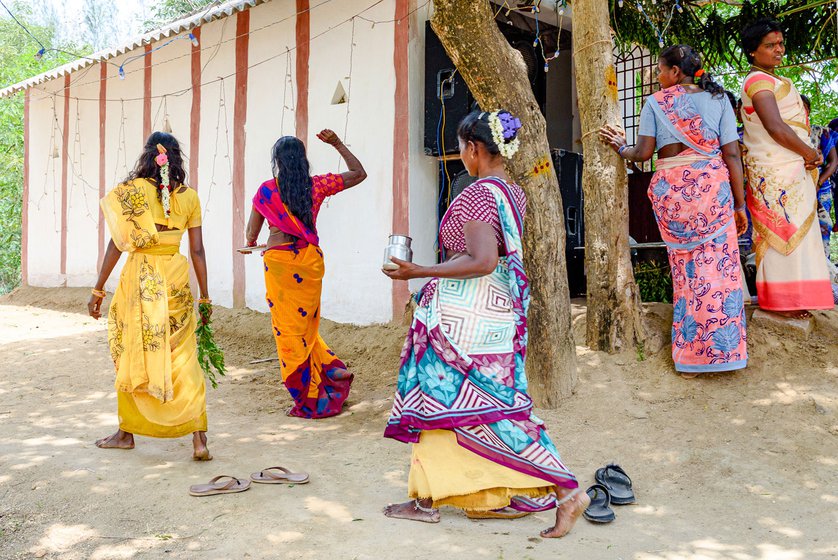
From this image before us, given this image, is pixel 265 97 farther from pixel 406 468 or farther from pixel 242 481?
pixel 242 481

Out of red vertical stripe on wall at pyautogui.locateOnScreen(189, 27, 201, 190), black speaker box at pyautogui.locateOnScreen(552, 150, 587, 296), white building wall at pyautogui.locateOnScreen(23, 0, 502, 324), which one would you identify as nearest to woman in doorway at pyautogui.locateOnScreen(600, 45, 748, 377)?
black speaker box at pyautogui.locateOnScreen(552, 150, 587, 296)

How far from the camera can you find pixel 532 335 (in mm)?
4797

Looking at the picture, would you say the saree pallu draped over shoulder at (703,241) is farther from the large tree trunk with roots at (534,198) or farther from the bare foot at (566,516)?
the bare foot at (566,516)

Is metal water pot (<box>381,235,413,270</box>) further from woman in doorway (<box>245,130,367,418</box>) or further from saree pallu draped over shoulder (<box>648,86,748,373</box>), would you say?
saree pallu draped over shoulder (<box>648,86,748,373</box>)

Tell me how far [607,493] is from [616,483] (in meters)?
0.21

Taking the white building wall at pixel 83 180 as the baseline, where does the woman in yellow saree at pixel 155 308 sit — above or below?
below

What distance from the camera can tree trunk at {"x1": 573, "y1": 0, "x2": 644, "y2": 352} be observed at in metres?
5.10

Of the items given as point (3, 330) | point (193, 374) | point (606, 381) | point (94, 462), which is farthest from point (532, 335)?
point (3, 330)

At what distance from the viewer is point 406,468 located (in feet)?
13.3

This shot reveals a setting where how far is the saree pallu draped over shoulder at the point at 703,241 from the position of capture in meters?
4.66

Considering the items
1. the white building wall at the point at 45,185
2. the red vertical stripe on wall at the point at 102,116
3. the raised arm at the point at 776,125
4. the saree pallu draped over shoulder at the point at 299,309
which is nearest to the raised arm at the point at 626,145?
the raised arm at the point at 776,125

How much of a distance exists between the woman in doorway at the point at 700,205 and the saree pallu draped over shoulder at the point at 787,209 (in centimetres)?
22

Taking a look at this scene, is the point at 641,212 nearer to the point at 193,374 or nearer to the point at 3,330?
the point at 193,374

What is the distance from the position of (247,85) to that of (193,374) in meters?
5.34
